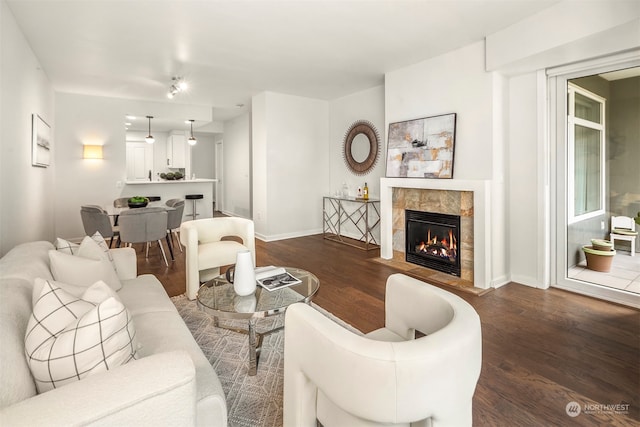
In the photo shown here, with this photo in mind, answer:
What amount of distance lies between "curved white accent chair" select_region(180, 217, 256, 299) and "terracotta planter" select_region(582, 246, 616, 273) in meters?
3.45

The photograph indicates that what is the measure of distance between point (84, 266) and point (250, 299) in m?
1.00

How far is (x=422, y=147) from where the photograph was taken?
409 cm

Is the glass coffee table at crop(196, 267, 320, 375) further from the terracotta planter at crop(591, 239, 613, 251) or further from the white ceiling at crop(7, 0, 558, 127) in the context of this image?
the terracotta planter at crop(591, 239, 613, 251)

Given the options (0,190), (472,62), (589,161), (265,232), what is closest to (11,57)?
(0,190)

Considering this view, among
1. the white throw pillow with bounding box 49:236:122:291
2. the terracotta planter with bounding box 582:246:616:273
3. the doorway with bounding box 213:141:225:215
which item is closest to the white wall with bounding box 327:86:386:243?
the terracotta planter with bounding box 582:246:616:273

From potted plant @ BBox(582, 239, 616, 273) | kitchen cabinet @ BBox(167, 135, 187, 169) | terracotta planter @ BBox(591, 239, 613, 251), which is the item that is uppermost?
kitchen cabinet @ BBox(167, 135, 187, 169)

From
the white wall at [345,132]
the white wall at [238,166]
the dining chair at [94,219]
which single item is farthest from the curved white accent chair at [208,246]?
the white wall at [238,166]

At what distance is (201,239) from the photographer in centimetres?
361

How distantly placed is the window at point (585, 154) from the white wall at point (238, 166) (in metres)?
6.10

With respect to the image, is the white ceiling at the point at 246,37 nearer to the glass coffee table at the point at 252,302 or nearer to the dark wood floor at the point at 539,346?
the glass coffee table at the point at 252,302

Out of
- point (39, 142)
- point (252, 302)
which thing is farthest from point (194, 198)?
point (252, 302)

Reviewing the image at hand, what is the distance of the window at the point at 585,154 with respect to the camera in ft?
10.4

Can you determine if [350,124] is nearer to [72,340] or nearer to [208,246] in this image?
[208,246]

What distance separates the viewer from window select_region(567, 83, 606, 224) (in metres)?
3.16
